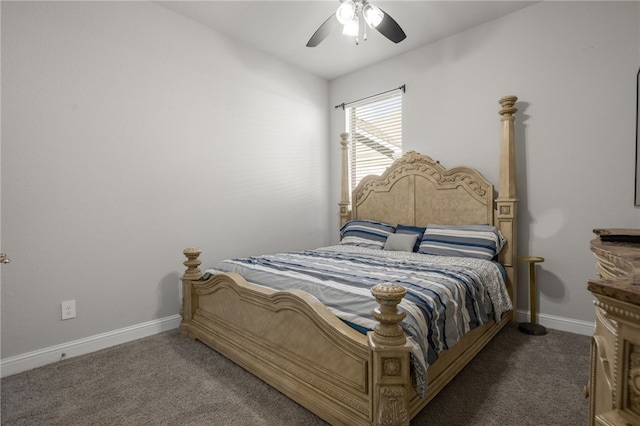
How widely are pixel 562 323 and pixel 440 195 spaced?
1.47 meters

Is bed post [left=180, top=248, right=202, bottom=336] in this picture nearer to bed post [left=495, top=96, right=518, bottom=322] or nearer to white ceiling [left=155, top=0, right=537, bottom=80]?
white ceiling [left=155, top=0, right=537, bottom=80]

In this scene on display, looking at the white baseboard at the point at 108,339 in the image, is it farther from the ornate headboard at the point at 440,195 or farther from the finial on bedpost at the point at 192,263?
the finial on bedpost at the point at 192,263

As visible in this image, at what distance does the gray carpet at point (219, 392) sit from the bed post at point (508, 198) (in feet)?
2.05

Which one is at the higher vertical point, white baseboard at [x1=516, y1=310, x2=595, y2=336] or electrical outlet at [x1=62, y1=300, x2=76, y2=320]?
electrical outlet at [x1=62, y1=300, x2=76, y2=320]

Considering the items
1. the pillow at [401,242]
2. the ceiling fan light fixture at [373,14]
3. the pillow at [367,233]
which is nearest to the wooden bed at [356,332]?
the pillow at [367,233]

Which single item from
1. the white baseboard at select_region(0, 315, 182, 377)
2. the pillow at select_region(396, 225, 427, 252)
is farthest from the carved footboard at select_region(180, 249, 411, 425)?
the pillow at select_region(396, 225, 427, 252)

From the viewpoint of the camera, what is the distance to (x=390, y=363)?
1251 mm

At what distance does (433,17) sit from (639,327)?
3.09 meters

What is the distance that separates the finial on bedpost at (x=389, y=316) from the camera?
4.08 feet

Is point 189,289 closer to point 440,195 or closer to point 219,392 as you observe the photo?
point 219,392

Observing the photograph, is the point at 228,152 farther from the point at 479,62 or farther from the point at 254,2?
the point at 479,62

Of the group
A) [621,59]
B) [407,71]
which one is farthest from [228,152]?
[621,59]

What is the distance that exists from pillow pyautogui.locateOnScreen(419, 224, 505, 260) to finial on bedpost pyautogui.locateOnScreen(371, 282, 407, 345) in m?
1.67

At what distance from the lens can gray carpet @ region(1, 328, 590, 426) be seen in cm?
155
